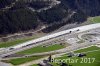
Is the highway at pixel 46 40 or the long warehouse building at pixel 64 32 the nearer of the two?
the highway at pixel 46 40

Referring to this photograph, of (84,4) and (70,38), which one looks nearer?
→ (70,38)

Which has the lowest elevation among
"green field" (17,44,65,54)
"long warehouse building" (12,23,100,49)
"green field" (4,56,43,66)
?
"green field" (4,56,43,66)

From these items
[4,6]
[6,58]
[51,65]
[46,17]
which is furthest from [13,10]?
[51,65]

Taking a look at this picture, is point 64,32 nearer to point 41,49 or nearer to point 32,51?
point 41,49

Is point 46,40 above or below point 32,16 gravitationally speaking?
below

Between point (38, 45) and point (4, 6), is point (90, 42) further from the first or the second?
point (4, 6)

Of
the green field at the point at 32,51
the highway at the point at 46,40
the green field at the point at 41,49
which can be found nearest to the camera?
the green field at the point at 32,51

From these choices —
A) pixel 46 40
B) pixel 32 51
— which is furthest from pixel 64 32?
pixel 32 51

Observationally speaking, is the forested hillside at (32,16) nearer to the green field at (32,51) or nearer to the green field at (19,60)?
the green field at (32,51)

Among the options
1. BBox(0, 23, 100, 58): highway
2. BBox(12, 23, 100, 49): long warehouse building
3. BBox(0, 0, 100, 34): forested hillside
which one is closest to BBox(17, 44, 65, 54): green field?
BBox(0, 23, 100, 58): highway

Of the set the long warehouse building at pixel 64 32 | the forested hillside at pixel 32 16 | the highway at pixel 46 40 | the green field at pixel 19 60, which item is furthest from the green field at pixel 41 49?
the forested hillside at pixel 32 16

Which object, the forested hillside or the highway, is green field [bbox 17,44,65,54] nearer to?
the highway
